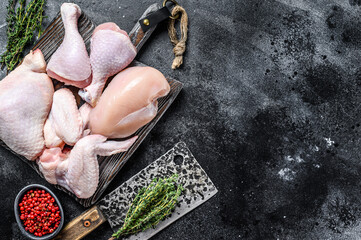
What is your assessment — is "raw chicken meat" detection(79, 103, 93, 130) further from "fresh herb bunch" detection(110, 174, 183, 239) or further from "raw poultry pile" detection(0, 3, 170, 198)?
"fresh herb bunch" detection(110, 174, 183, 239)

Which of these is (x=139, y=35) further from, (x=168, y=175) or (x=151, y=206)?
(x=151, y=206)

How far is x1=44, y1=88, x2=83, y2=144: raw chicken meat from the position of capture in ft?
5.21

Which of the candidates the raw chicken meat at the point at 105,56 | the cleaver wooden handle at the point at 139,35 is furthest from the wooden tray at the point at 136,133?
the raw chicken meat at the point at 105,56

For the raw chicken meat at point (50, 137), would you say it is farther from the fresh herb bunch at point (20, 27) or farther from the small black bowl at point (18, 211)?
the fresh herb bunch at point (20, 27)

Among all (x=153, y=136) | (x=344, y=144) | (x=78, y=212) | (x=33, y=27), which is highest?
(x=33, y=27)

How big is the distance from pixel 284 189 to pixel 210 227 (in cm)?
44

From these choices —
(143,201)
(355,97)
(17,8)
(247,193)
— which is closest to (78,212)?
(143,201)

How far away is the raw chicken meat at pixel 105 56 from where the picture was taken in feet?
5.24

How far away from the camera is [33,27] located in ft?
5.91

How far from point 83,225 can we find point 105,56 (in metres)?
0.85

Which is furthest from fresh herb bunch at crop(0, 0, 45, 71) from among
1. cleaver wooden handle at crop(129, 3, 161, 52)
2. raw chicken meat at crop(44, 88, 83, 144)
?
cleaver wooden handle at crop(129, 3, 161, 52)

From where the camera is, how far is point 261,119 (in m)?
1.78

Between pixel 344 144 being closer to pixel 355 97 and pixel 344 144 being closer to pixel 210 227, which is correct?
pixel 355 97

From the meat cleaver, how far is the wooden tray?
74mm
